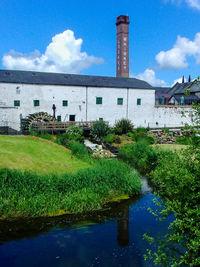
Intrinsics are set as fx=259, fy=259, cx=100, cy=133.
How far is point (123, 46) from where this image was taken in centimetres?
6181

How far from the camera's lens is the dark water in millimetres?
8258

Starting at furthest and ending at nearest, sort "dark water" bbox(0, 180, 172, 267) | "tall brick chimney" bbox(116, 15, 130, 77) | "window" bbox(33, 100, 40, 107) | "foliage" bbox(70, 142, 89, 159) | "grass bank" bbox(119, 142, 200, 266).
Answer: "tall brick chimney" bbox(116, 15, 130, 77), "window" bbox(33, 100, 40, 107), "foliage" bbox(70, 142, 89, 159), "dark water" bbox(0, 180, 172, 267), "grass bank" bbox(119, 142, 200, 266)

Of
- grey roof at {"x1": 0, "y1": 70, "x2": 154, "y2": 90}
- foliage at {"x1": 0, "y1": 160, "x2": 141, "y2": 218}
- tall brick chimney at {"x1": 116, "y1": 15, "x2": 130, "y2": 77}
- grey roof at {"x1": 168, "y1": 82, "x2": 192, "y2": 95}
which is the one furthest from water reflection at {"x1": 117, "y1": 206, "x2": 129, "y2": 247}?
tall brick chimney at {"x1": 116, "y1": 15, "x2": 130, "y2": 77}

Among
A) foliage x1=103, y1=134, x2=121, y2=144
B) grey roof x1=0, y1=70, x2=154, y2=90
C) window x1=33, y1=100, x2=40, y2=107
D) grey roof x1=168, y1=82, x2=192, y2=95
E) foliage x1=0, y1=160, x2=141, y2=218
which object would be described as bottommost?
foliage x1=0, y1=160, x2=141, y2=218

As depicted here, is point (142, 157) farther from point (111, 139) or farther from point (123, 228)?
point (123, 228)

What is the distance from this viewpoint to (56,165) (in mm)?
15867

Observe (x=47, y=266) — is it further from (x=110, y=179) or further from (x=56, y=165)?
(x=56, y=165)

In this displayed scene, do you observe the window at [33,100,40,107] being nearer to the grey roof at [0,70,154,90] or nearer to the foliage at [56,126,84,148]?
the grey roof at [0,70,154,90]

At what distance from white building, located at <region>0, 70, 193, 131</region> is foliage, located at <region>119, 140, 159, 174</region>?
990cm

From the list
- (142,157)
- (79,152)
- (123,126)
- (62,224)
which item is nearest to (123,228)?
(62,224)

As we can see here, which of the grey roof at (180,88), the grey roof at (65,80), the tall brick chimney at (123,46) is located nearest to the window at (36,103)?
the grey roof at (65,80)

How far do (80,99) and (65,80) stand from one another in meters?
3.02

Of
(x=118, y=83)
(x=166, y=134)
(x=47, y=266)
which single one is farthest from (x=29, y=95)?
(x=47, y=266)

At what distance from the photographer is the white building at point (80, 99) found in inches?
1113
